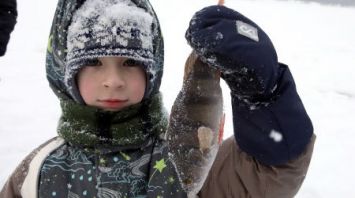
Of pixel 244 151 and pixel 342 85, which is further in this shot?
pixel 342 85

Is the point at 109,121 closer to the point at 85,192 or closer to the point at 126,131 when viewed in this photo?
the point at 126,131

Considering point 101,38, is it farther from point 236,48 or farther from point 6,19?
point 6,19

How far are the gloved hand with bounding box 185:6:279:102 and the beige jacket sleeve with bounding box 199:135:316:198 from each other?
0.24m

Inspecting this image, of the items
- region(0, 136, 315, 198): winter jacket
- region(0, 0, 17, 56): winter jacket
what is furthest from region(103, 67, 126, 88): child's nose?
region(0, 0, 17, 56): winter jacket

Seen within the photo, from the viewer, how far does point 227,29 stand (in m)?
1.22

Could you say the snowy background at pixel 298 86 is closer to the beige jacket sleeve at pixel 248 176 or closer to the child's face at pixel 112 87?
the child's face at pixel 112 87

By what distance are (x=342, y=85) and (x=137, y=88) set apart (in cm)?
664

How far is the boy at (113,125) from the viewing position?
1457mm

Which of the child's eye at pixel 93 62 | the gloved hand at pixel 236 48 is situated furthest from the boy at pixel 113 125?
the gloved hand at pixel 236 48

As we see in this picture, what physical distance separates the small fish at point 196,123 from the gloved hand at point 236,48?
0.55 feet

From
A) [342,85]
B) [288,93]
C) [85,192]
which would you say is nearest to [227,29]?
[288,93]

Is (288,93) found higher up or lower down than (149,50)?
lower down

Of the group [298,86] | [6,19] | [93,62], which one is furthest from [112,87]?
[298,86]

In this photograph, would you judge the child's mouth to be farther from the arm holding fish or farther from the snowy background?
the snowy background
